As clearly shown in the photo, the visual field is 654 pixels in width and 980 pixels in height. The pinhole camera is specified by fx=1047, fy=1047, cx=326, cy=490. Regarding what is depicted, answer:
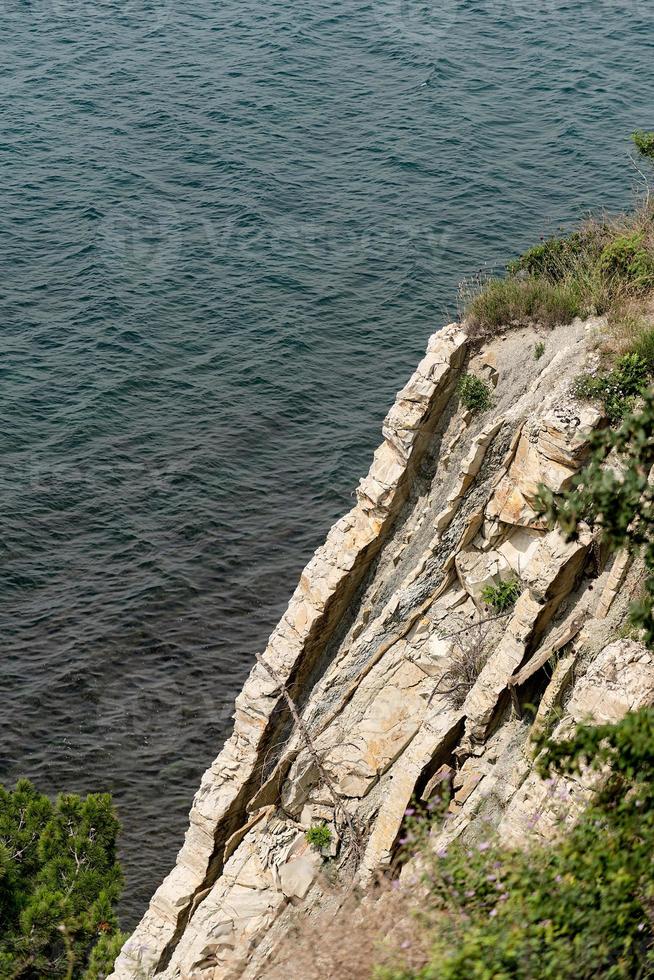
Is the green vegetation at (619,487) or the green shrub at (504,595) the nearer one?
the green vegetation at (619,487)

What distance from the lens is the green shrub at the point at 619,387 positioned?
15.5 m

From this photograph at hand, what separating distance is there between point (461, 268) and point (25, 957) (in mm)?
34458

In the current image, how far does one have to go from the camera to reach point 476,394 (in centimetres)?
1933

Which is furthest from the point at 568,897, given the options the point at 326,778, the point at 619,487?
the point at 326,778

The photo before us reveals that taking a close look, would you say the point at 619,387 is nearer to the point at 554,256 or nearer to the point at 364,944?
the point at 554,256

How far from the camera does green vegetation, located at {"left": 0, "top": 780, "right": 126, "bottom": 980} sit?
17.5 m

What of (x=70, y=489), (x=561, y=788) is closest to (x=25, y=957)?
(x=561, y=788)

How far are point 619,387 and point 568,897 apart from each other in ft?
27.3

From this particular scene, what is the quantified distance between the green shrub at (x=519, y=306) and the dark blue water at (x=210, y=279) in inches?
514

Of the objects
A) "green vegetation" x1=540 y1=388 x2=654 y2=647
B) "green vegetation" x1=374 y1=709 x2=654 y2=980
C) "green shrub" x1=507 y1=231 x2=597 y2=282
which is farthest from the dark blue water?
"green vegetation" x1=540 y1=388 x2=654 y2=647

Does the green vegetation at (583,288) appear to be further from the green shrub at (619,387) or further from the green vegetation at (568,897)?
the green vegetation at (568,897)

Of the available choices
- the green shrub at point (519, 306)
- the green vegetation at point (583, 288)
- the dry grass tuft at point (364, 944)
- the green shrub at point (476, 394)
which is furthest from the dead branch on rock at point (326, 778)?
the green shrub at point (519, 306)

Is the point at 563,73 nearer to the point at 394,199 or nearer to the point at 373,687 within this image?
the point at 394,199

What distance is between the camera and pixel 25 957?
1747 centimetres
